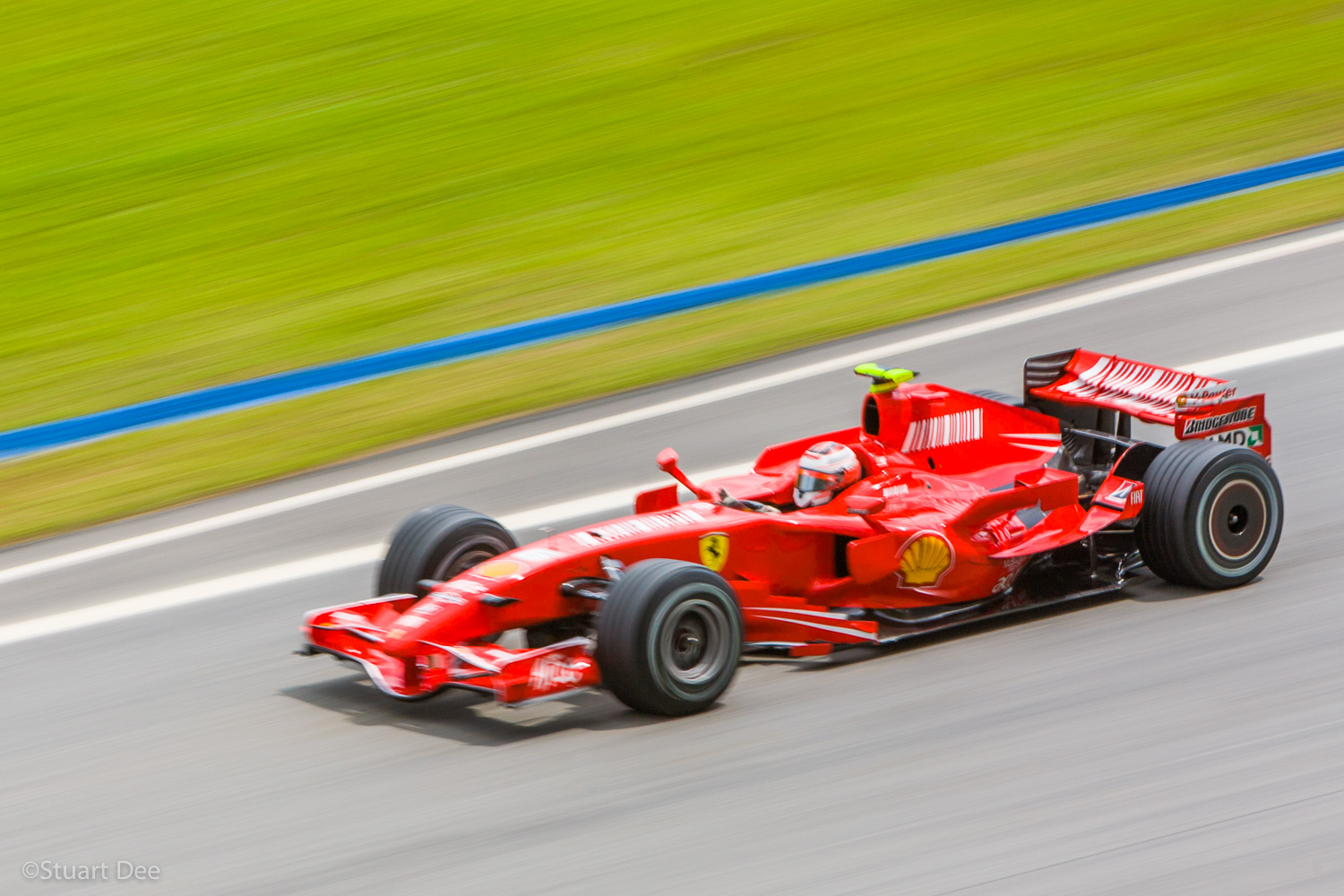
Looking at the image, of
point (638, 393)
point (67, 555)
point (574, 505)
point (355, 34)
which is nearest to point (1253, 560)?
point (574, 505)

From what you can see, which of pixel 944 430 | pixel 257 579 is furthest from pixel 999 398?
pixel 257 579

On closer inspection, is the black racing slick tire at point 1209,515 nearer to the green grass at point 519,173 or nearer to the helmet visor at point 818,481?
the helmet visor at point 818,481

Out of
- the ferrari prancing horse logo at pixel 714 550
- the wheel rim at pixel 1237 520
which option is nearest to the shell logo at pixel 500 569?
the ferrari prancing horse logo at pixel 714 550

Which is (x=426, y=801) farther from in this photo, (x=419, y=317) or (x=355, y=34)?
(x=355, y=34)

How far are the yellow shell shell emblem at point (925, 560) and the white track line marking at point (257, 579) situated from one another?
2.87 metres

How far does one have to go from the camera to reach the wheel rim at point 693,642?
19.1 ft

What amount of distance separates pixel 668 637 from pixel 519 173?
11.6m

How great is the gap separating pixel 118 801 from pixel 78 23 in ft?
59.3

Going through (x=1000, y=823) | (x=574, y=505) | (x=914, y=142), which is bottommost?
(x=1000, y=823)

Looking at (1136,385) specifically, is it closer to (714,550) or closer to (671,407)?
(714,550)

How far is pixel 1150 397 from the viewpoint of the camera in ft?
25.4

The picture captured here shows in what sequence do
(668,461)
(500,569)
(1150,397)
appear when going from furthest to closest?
(1150,397), (668,461), (500,569)

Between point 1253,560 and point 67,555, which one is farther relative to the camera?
point 67,555

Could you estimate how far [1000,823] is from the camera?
203 inches
